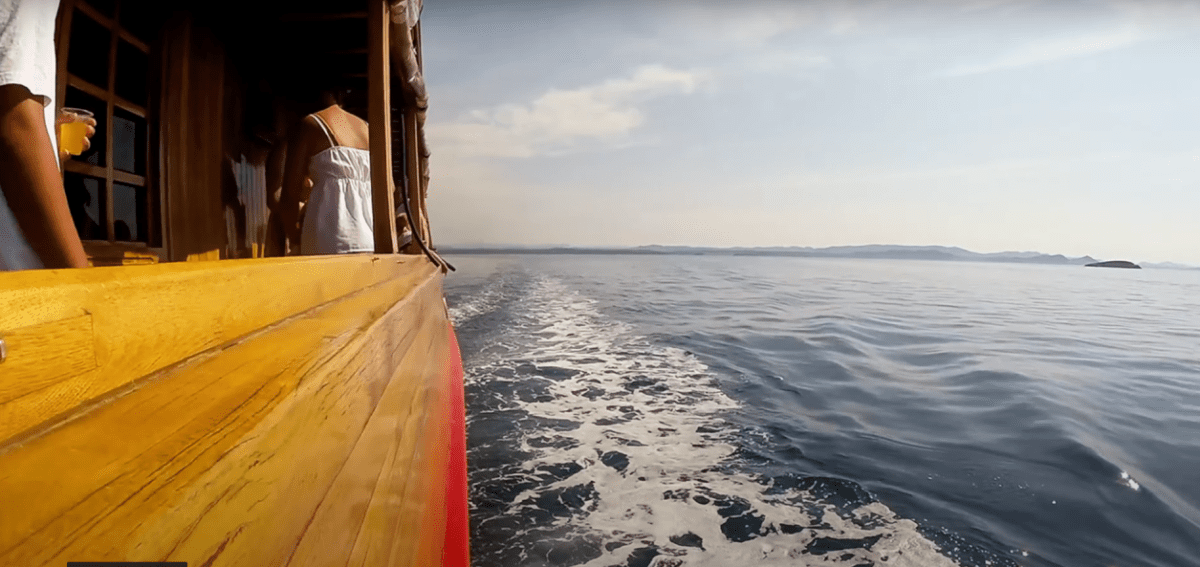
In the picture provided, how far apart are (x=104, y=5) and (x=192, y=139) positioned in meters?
0.85

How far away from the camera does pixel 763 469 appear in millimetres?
3959

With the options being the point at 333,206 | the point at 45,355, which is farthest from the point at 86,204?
the point at 45,355

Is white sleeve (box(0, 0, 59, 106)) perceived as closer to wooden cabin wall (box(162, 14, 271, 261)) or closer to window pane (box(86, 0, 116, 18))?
window pane (box(86, 0, 116, 18))

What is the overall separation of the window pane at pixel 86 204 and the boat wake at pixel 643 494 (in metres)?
2.52

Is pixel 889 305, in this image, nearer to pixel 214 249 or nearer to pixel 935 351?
pixel 935 351

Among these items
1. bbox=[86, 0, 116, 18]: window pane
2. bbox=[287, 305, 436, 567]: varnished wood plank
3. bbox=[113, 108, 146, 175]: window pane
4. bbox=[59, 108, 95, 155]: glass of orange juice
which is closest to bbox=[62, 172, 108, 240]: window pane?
bbox=[113, 108, 146, 175]: window pane

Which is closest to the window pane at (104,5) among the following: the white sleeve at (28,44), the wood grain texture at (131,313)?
the white sleeve at (28,44)

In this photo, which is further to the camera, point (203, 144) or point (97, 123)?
point (203, 144)

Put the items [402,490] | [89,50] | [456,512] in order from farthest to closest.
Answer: [89,50], [456,512], [402,490]

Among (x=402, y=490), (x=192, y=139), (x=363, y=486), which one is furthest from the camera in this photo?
(x=192, y=139)

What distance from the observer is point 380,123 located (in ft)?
10.9

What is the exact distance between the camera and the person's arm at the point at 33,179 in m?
0.94

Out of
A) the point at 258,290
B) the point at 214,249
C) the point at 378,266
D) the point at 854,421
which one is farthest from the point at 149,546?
the point at 854,421

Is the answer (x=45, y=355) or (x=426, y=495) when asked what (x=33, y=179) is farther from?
(x=426, y=495)
